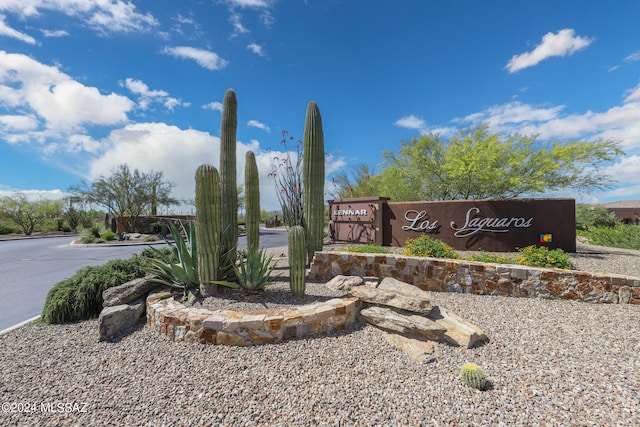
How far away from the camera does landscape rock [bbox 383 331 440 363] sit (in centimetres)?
309

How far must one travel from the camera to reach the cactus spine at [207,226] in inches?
166

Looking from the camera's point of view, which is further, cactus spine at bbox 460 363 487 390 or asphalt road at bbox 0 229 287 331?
asphalt road at bbox 0 229 287 331

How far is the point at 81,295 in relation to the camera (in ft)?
14.6

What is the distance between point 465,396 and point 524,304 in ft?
10.2

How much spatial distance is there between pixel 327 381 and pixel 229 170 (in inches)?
162

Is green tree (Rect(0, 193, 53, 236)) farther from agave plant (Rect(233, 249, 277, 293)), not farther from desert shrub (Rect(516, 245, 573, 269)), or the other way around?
desert shrub (Rect(516, 245, 573, 269))

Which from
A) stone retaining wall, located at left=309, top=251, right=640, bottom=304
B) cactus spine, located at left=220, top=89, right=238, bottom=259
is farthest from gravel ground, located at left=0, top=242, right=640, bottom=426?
cactus spine, located at left=220, top=89, right=238, bottom=259

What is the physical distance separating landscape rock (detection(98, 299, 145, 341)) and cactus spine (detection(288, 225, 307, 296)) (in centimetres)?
243

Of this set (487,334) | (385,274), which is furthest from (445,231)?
(487,334)

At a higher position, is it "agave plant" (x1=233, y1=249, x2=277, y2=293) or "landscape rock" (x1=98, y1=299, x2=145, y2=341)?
"agave plant" (x1=233, y1=249, x2=277, y2=293)

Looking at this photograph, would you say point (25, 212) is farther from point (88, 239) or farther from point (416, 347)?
point (416, 347)

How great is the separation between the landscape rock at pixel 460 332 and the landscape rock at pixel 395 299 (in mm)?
237

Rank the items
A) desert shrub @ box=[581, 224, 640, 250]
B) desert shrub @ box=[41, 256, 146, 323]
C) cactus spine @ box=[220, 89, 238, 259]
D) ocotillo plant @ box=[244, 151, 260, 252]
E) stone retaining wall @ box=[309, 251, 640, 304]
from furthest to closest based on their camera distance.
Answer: desert shrub @ box=[581, 224, 640, 250] → ocotillo plant @ box=[244, 151, 260, 252] → cactus spine @ box=[220, 89, 238, 259] → stone retaining wall @ box=[309, 251, 640, 304] → desert shrub @ box=[41, 256, 146, 323]

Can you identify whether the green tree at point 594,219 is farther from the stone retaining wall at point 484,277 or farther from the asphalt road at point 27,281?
the asphalt road at point 27,281
